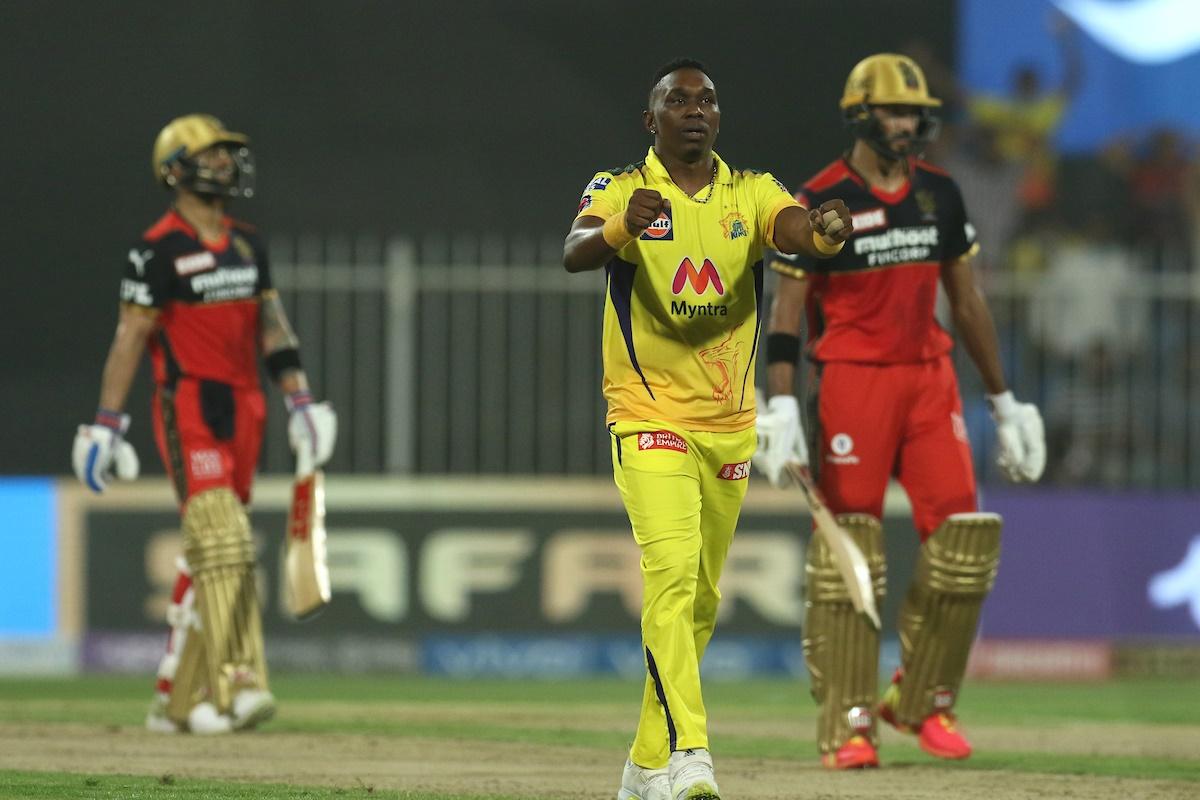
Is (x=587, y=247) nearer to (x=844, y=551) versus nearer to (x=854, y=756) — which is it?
(x=844, y=551)

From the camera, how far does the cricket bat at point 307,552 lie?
9234 millimetres

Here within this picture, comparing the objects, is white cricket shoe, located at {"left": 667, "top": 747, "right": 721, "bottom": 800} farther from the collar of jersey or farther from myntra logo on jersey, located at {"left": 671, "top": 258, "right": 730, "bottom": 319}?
the collar of jersey

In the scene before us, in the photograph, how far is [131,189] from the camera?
49.4 feet

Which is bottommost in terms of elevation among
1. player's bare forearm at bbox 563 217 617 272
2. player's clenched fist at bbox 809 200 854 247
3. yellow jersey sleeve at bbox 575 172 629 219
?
player's bare forearm at bbox 563 217 617 272

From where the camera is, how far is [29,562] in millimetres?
12531

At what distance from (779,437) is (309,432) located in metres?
2.53

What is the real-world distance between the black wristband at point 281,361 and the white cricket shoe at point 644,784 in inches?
139

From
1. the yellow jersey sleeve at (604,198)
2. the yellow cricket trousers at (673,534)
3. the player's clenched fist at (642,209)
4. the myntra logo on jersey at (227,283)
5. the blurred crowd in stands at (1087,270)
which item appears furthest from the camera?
the blurred crowd in stands at (1087,270)

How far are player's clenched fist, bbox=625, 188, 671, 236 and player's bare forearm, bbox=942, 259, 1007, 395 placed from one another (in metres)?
2.53

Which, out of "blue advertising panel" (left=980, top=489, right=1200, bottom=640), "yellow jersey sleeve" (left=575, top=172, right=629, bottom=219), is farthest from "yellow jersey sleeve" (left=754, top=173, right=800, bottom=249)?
"blue advertising panel" (left=980, top=489, right=1200, bottom=640)

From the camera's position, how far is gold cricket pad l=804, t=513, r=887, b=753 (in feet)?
25.8

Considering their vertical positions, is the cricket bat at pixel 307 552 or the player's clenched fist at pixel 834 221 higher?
the player's clenched fist at pixel 834 221

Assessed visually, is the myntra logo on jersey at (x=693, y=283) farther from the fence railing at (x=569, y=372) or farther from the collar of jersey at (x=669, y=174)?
the fence railing at (x=569, y=372)

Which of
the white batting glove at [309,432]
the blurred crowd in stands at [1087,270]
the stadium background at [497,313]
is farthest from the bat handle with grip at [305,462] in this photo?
the blurred crowd in stands at [1087,270]
